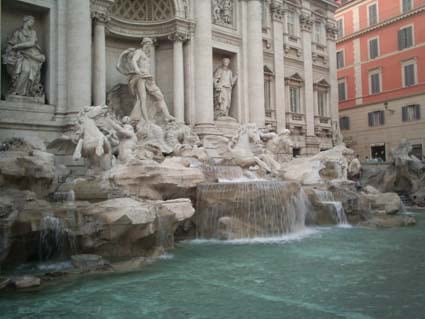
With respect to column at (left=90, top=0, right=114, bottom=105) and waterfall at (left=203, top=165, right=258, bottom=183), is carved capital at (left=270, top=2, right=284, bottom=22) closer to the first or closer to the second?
column at (left=90, top=0, right=114, bottom=105)

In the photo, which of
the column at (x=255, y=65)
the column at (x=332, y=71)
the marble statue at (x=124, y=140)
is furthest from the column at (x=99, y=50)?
the column at (x=332, y=71)

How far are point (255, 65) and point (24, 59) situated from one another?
31.7 feet

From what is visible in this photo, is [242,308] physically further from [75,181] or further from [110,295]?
[75,181]

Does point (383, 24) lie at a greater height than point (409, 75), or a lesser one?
greater

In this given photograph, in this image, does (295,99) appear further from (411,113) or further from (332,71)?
(411,113)

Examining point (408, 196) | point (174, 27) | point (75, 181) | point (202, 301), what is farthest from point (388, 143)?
point (202, 301)

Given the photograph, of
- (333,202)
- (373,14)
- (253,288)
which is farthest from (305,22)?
(253,288)

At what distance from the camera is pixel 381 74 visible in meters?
29.3

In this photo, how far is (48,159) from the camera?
29.5 ft

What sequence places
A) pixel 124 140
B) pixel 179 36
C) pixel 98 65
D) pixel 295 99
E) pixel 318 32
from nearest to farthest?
pixel 124 140
pixel 98 65
pixel 179 36
pixel 295 99
pixel 318 32

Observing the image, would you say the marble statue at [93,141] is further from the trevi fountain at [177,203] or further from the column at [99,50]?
the column at [99,50]

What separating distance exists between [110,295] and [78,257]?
1.57 meters

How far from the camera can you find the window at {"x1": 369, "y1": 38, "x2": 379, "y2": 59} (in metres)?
29.7

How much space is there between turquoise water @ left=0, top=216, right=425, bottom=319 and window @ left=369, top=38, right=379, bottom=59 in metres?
23.8
